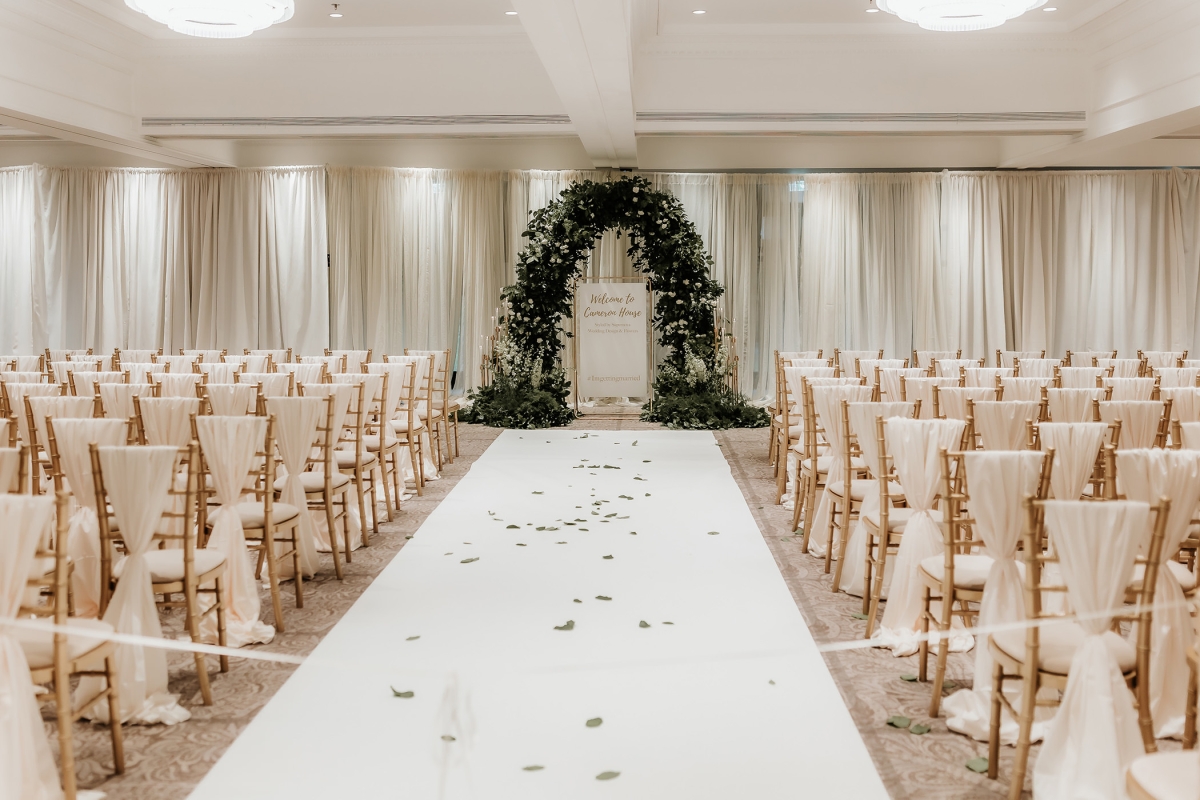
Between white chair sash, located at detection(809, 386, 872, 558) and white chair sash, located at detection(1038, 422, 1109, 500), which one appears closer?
white chair sash, located at detection(1038, 422, 1109, 500)

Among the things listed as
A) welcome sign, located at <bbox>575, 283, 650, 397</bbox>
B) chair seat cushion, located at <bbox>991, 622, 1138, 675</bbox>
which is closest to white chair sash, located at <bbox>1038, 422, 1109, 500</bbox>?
chair seat cushion, located at <bbox>991, 622, 1138, 675</bbox>

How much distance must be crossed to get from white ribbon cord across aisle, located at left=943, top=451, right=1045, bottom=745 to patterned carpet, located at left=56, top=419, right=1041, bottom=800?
8 centimetres

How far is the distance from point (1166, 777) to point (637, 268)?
9.44 metres

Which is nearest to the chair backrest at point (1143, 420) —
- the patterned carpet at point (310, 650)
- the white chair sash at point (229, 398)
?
the patterned carpet at point (310, 650)

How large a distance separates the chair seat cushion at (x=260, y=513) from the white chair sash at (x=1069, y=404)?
4.16 m

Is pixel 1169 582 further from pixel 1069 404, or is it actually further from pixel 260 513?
pixel 260 513

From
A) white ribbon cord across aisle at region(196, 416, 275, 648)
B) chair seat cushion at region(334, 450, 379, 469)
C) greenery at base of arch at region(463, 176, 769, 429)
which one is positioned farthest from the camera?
greenery at base of arch at region(463, 176, 769, 429)

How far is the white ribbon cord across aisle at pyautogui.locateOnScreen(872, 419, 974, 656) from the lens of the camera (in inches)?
152

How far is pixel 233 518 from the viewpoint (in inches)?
162

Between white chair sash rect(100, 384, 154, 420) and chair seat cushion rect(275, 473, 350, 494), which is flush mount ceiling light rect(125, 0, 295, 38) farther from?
chair seat cushion rect(275, 473, 350, 494)

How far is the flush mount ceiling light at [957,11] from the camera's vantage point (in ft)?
21.2

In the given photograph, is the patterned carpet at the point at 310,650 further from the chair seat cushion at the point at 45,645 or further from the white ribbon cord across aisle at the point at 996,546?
the chair seat cushion at the point at 45,645

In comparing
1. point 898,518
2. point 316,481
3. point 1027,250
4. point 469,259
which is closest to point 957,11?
point 898,518

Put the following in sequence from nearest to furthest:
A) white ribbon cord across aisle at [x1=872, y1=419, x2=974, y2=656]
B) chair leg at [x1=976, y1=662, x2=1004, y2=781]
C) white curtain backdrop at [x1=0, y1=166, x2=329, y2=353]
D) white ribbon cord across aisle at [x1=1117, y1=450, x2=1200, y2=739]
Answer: chair leg at [x1=976, y1=662, x2=1004, y2=781] → white ribbon cord across aisle at [x1=1117, y1=450, x2=1200, y2=739] → white ribbon cord across aisle at [x1=872, y1=419, x2=974, y2=656] → white curtain backdrop at [x1=0, y1=166, x2=329, y2=353]
